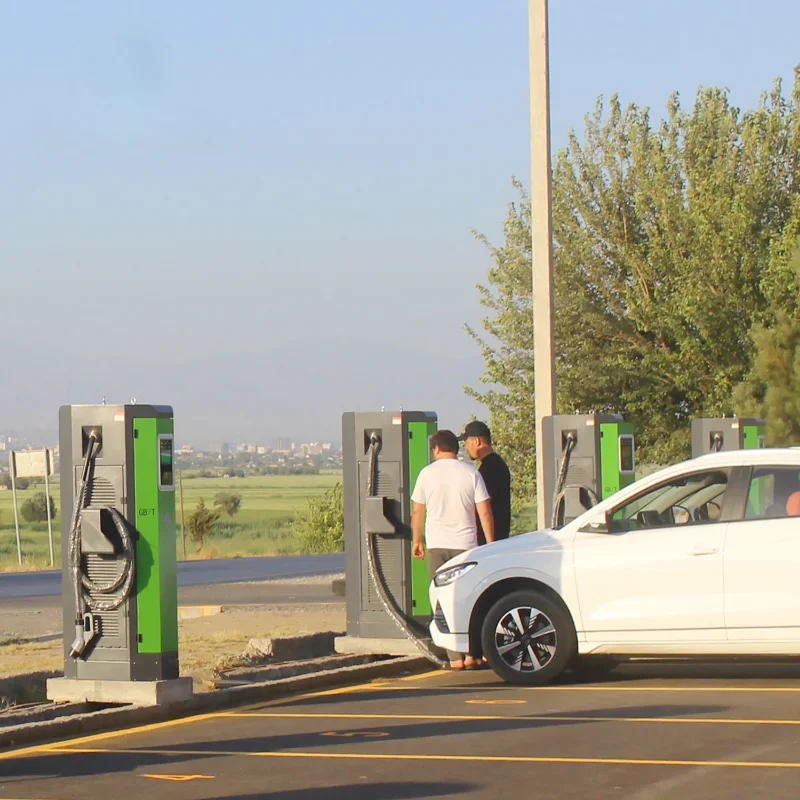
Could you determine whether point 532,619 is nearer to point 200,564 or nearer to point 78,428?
point 78,428

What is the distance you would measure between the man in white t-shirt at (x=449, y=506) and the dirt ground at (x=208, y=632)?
→ 6.55 ft

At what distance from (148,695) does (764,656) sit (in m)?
4.26

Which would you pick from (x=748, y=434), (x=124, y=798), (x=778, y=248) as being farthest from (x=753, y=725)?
(x=778, y=248)

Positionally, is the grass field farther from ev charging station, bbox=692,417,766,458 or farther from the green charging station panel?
the green charging station panel

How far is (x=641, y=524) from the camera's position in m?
11.4

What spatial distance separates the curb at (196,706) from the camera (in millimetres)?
9422

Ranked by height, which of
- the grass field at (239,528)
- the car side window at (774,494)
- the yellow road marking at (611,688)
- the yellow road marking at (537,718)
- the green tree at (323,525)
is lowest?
the grass field at (239,528)

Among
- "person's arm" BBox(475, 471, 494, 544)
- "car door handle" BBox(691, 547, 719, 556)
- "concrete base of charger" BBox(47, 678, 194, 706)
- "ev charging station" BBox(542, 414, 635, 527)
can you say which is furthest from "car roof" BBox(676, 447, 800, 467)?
"concrete base of charger" BBox(47, 678, 194, 706)

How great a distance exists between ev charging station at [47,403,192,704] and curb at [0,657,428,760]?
141 millimetres

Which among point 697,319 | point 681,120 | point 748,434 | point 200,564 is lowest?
point 200,564

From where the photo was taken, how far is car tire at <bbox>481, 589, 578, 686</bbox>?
Answer: 11328 mm

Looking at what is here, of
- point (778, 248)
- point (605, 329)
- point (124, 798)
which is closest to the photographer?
point (124, 798)

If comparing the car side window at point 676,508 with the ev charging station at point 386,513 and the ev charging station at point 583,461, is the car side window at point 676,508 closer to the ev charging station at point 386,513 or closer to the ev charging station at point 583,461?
the ev charging station at point 386,513

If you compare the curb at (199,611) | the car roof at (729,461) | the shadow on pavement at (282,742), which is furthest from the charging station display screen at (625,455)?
the curb at (199,611)
